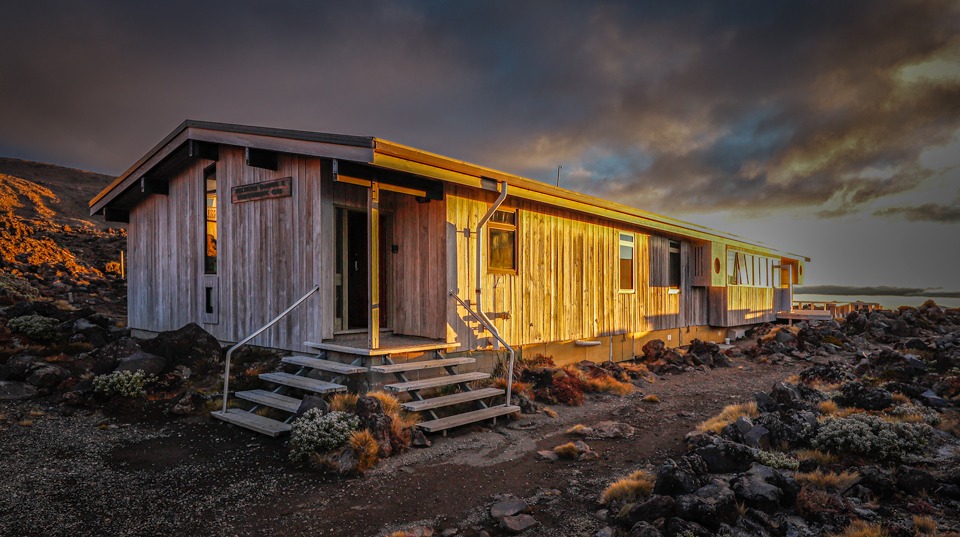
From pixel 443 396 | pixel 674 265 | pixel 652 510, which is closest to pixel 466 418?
pixel 443 396

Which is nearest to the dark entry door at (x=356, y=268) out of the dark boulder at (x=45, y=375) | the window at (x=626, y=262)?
the dark boulder at (x=45, y=375)

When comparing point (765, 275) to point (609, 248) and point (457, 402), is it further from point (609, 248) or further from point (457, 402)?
point (457, 402)

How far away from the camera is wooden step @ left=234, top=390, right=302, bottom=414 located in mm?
6839

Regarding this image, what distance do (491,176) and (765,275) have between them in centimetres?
1824

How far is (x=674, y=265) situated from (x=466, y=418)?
1157 cm

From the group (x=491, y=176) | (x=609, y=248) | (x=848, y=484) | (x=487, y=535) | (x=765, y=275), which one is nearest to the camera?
(x=487, y=535)

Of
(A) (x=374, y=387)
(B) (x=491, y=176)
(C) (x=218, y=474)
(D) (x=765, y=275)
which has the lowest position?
(C) (x=218, y=474)

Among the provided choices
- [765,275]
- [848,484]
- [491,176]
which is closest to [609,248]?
[491,176]

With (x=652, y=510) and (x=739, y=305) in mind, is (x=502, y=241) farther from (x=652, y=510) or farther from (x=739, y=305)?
(x=739, y=305)

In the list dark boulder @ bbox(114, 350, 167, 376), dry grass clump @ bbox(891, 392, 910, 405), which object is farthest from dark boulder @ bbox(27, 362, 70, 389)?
dry grass clump @ bbox(891, 392, 910, 405)

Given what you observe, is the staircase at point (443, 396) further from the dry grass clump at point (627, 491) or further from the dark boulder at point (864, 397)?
the dark boulder at point (864, 397)

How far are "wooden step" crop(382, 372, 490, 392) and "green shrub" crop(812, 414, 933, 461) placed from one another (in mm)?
4635

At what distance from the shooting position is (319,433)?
225 inches

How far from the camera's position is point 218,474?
5426 millimetres
